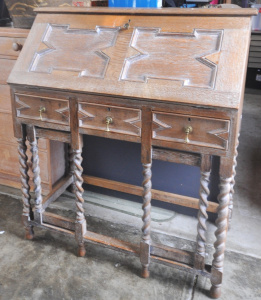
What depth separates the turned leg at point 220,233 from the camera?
159 centimetres

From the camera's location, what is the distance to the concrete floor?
181cm

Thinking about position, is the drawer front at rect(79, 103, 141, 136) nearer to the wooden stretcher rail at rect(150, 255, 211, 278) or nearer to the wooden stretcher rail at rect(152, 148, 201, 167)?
the wooden stretcher rail at rect(152, 148, 201, 167)

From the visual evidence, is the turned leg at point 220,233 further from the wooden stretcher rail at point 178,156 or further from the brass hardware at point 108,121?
the brass hardware at point 108,121

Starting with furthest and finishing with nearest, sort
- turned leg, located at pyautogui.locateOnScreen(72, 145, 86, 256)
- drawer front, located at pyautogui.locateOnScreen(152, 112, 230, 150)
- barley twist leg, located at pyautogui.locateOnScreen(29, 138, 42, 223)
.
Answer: barley twist leg, located at pyautogui.locateOnScreen(29, 138, 42, 223), turned leg, located at pyautogui.locateOnScreen(72, 145, 86, 256), drawer front, located at pyautogui.locateOnScreen(152, 112, 230, 150)

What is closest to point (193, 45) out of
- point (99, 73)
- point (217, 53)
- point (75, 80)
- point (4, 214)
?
point (217, 53)

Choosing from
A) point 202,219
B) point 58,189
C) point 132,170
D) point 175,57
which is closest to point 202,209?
point 202,219

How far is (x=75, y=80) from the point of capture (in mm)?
1729

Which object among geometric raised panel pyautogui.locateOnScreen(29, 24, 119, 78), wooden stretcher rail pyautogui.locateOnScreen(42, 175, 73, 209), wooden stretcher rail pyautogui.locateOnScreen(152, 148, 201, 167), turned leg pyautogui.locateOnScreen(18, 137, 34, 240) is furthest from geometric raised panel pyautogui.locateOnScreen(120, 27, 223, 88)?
wooden stretcher rail pyautogui.locateOnScreen(42, 175, 73, 209)

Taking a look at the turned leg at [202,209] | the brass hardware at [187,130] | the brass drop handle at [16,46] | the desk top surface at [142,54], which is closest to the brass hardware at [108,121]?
the desk top surface at [142,54]

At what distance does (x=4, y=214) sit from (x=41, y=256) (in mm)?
593

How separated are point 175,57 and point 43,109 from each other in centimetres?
75

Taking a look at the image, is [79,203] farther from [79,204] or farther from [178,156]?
[178,156]

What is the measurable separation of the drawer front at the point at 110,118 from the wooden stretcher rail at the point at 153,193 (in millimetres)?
837

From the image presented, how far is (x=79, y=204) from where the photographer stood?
1969 mm
